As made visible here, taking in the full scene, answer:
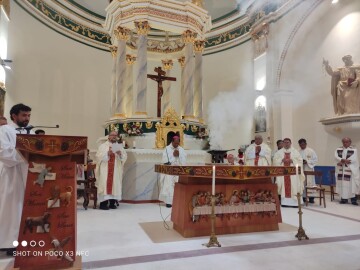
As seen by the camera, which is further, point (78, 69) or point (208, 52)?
point (208, 52)

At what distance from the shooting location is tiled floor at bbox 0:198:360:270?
312cm

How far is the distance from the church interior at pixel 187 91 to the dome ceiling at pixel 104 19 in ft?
0.15

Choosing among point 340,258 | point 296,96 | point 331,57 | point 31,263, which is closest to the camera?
point 31,263

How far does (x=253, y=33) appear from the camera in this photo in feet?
39.2

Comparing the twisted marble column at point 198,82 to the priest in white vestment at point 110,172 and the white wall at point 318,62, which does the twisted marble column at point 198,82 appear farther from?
the priest in white vestment at point 110,172

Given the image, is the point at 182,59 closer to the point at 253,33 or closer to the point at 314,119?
the point at 253,33

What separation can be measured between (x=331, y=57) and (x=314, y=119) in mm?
2089

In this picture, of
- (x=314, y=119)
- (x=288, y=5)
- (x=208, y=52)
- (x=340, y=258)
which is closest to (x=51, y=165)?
(x=340, y=258)

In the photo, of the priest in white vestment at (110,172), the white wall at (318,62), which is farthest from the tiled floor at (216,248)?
the white wall at (318,62)

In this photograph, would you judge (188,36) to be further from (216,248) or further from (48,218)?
(48,218)

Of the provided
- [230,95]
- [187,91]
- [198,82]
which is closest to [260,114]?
[230,95]

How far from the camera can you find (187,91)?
930 centimetres

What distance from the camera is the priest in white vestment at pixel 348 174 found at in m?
7.47

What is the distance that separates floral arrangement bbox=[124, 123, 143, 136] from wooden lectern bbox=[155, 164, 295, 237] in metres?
3.83
